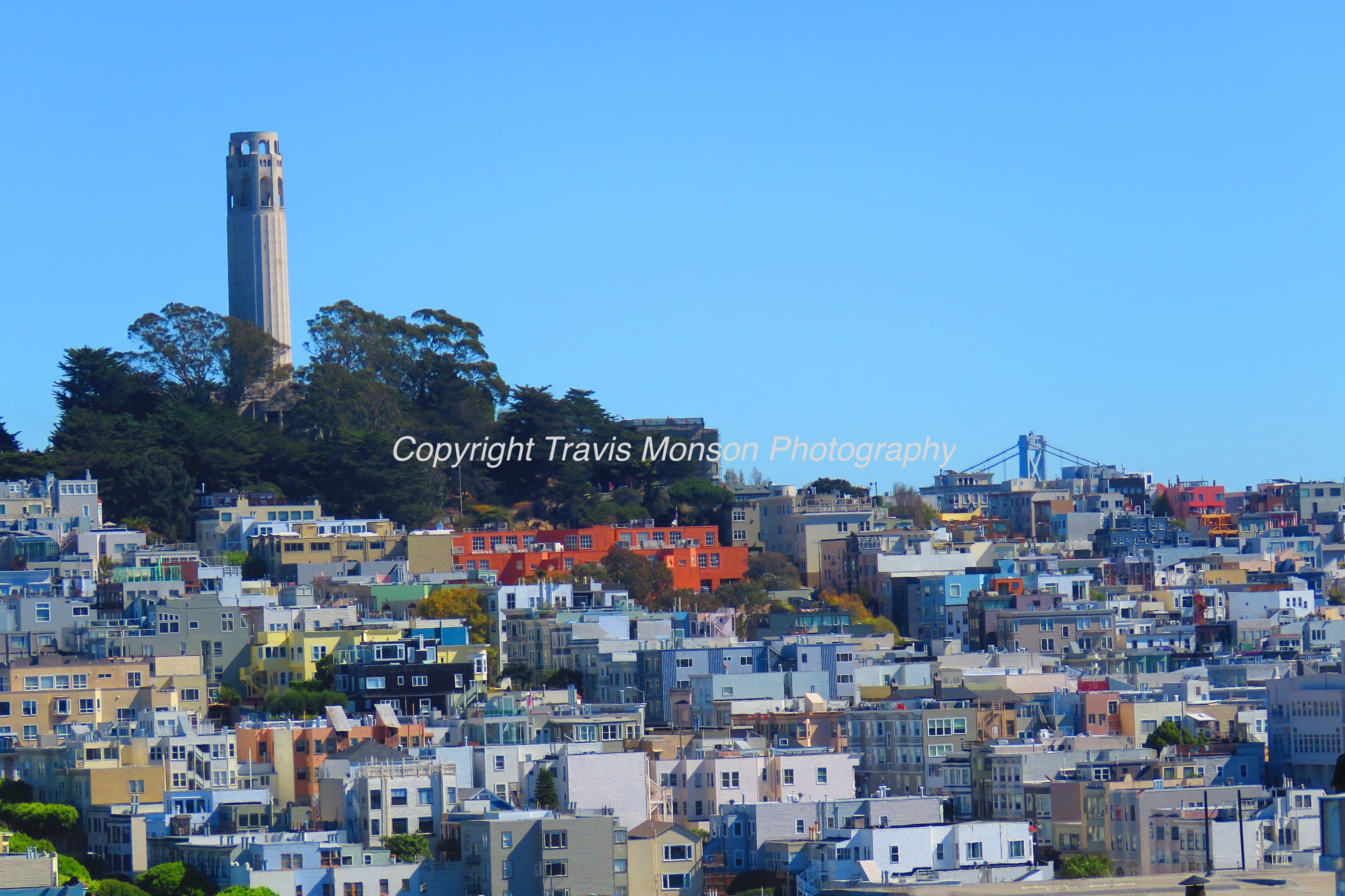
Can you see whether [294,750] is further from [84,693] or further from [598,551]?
[598,551]

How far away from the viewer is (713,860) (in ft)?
→ 136

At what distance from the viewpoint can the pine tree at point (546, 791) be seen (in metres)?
42.8

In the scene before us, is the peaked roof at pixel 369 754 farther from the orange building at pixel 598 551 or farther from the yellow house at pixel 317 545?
the orange building at pixel 598 551

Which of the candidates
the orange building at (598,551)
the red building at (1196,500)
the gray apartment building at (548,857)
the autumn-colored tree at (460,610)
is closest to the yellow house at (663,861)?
the gray apartment building at (548,857)

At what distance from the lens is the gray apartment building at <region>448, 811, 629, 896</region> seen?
39188mm

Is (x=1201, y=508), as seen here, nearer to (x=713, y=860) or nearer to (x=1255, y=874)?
(x=713, y=860)

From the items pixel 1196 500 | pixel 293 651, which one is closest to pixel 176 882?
pixel 293 651

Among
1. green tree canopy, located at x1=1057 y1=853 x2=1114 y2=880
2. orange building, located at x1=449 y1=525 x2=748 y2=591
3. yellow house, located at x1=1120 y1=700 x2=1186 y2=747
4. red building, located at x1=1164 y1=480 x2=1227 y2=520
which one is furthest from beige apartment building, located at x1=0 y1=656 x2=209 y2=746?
red building, located at x1=1164 y1=480 x2=1227 y2=520

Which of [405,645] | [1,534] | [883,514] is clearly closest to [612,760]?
[405,645]

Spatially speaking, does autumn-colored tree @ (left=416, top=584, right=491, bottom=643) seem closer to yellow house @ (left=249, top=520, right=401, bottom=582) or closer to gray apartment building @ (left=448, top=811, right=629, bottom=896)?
yellow house @ (left=249, top=520, right=401, bottom=582)

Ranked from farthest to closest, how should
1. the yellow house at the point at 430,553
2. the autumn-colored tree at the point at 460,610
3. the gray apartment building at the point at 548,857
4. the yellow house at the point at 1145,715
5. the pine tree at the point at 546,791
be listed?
the yellow house at the point at 430,553, the autumn-colored tree at the point at 460,610, the yellow house at the point at 1145,715, the pine tree at the point at 546,791, the gray apartment building at the point at 548,857

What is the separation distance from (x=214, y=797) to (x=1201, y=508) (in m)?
55.7

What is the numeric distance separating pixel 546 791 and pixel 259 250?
117ft

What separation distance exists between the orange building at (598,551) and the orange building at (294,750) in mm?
19063
